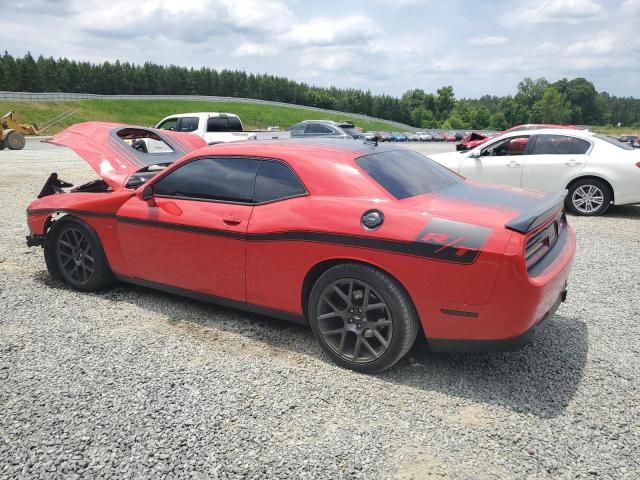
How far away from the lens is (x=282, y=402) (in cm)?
302

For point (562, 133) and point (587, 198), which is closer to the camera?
point (587, 198)

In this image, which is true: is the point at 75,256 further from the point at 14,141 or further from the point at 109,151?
the point at 14,141

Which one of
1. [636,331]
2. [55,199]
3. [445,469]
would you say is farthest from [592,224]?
[55,199]

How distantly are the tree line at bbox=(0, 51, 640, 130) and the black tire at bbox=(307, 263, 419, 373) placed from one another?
7519 centimetres

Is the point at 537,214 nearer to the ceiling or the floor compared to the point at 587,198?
nearer to the ceiling

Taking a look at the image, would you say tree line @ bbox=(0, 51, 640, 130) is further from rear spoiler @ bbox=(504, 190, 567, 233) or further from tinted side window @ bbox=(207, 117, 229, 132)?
rear spoiler @ bbox=(504, 190, 567, 233)

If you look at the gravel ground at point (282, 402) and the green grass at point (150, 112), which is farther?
the green grass at point (150, 112)

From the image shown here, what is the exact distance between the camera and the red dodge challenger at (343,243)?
9.57 feet

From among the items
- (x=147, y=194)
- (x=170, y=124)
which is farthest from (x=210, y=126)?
(x=147, y=194)

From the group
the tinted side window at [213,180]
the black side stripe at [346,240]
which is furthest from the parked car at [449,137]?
the black side stripe at [346,240]

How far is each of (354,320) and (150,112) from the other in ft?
252

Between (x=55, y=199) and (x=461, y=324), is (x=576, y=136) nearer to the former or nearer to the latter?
(x=461, y=324)

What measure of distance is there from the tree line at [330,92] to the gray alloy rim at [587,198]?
7318 centimetres

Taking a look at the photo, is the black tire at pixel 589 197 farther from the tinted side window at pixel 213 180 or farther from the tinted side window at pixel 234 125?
the tinted side window at pixel 234 125
